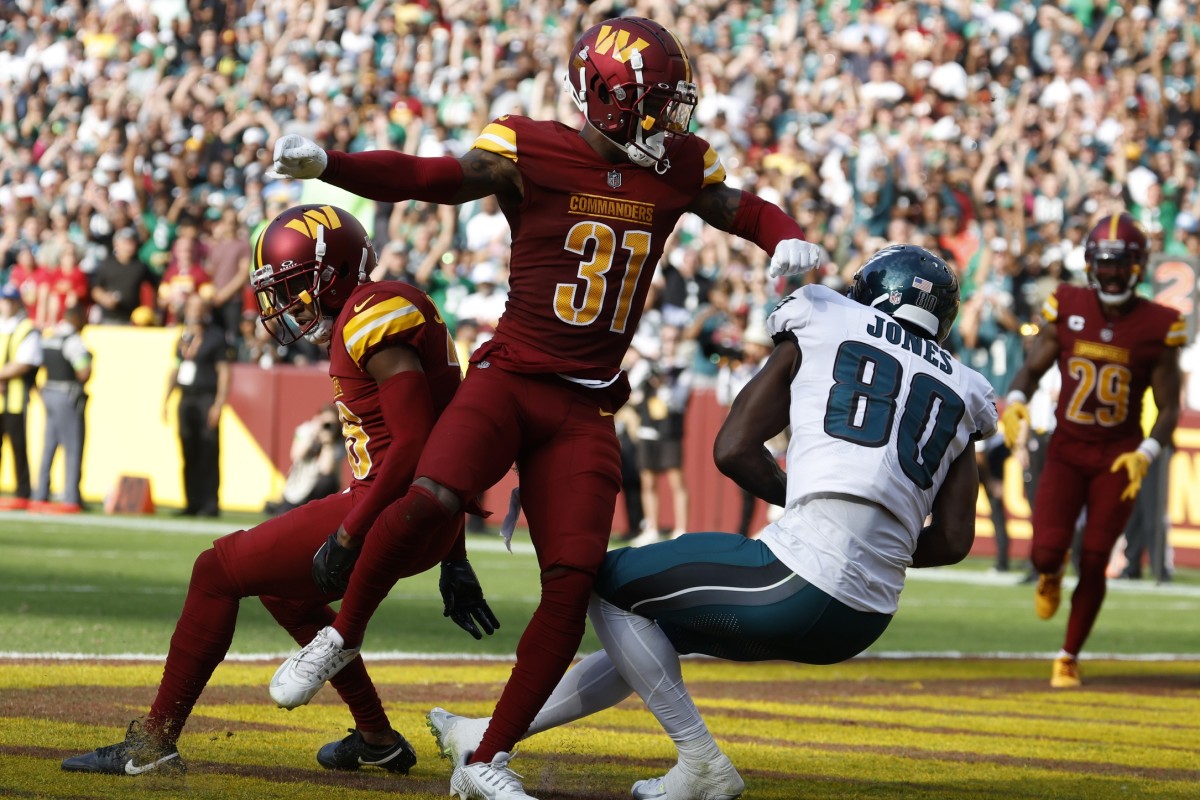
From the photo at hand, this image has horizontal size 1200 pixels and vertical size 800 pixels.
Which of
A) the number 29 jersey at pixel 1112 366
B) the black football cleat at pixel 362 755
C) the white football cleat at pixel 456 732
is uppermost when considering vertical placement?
the number 29 jersey at pixel 1112 366

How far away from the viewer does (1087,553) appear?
8.66 metres

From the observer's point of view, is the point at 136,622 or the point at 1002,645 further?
the point at 1002,645

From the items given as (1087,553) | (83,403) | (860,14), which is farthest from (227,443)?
(1087,553)

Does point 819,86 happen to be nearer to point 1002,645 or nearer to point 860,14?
point 860,14

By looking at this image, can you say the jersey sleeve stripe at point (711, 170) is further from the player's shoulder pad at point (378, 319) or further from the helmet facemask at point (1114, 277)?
the helmet facemask at point (1114, 277)

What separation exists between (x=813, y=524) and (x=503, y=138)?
141 centimetres

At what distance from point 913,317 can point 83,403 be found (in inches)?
515

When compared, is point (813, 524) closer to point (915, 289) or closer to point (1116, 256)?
point (915, 289)

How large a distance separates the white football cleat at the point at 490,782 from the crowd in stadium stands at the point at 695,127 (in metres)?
11.1

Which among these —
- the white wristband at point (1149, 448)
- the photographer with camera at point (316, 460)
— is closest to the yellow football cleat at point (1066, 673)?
the white wristband at point (1149, 448)

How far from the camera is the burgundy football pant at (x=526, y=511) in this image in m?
4.62

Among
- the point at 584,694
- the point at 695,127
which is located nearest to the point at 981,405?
the point at 584,694

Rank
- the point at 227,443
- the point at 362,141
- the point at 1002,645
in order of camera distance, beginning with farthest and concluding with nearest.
A: the point at 362,141, the point at 227,443, the point at 1002,645

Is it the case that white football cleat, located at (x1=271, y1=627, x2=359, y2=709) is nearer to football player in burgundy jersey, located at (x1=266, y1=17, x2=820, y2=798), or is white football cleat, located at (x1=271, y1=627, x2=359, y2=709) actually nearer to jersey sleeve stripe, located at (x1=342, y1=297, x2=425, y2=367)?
football player in burgundy jersey, located at (x1=266, y1=17, x2=820, y2=798)
